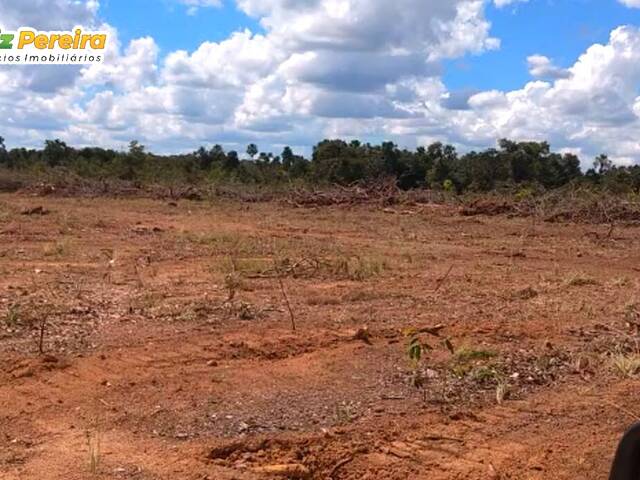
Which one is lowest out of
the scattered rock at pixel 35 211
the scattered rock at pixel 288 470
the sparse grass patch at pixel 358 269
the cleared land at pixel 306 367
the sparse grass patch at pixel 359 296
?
the scattered rock at pixel 288 470

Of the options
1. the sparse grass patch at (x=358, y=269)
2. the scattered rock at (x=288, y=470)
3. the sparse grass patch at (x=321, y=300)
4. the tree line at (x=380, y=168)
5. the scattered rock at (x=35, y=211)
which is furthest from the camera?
the tree line at (x=380, y=168)

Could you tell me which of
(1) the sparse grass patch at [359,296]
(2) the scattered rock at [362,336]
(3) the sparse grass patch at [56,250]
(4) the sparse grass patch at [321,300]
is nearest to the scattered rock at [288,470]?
(2) the scattered rock at [362,336]

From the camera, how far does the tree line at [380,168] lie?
28078mm

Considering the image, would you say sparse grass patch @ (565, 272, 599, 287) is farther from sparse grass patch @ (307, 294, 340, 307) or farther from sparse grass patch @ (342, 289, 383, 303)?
sparse grass patch @ (307, 294, 340, 307)

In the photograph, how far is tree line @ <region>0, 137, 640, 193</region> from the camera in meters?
28.1

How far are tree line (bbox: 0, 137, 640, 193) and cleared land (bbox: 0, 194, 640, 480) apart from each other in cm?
1738

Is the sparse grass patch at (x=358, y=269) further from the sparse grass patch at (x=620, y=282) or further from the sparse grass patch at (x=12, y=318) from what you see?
the sparse grass patch at (x=12, y=318)

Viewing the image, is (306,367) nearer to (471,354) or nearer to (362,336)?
(362,336)

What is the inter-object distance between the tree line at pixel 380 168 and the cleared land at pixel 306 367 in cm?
1738

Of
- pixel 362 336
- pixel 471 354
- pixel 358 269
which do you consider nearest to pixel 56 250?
pixel 358 269

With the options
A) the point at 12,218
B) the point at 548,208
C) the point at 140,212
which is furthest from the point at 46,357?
the point at 548,208

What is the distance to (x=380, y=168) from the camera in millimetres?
31750

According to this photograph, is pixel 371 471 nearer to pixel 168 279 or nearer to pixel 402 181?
pixel 168 279

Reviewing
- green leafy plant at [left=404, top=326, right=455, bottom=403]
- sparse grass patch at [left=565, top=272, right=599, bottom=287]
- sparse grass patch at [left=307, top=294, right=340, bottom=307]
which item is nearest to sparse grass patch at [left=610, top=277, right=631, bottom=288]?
sparse grass patch at [left=565, top=272, right=599, bottom=287]
